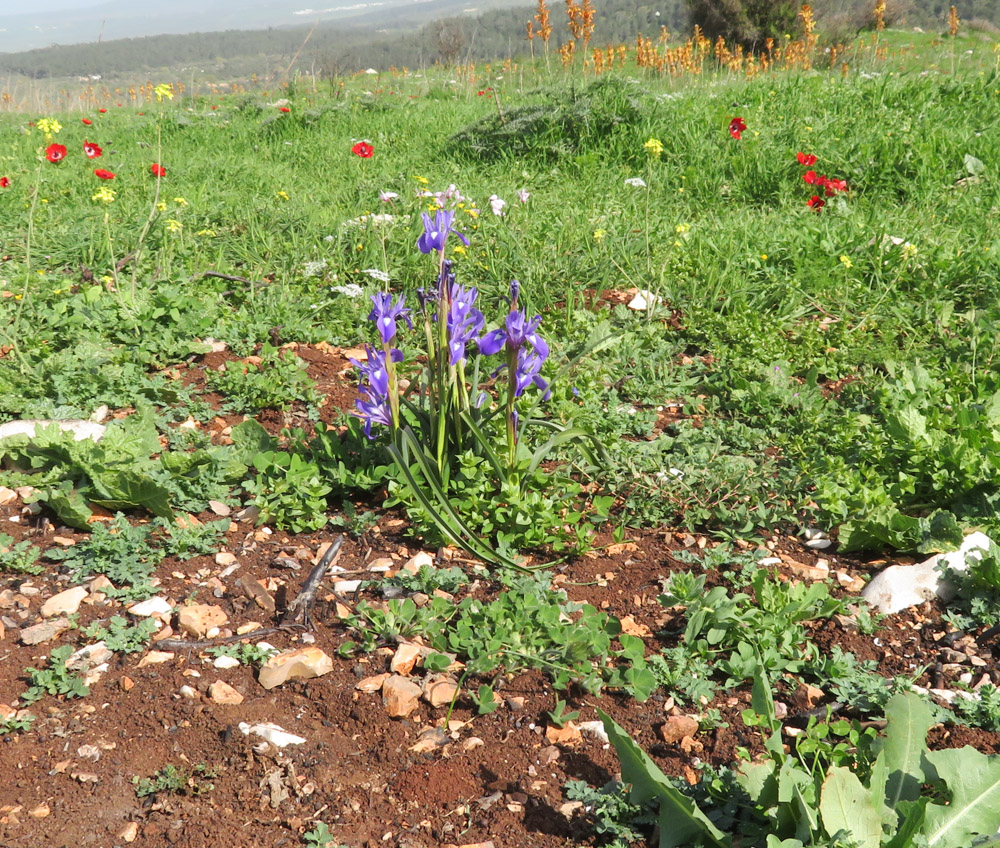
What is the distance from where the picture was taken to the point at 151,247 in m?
4.83

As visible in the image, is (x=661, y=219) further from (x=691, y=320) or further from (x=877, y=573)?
(x=877, y=573)

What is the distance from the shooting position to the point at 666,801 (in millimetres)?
1579

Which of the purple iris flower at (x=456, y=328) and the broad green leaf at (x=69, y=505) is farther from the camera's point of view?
the broad green leaf at (x=69, y=505)

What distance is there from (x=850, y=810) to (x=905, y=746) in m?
0.28

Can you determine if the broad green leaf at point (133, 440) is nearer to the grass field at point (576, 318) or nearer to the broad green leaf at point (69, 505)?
the grass field at point (576, 318)

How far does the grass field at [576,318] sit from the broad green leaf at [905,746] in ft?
2.09

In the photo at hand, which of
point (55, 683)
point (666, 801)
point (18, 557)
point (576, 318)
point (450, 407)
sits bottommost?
point (666, 801)

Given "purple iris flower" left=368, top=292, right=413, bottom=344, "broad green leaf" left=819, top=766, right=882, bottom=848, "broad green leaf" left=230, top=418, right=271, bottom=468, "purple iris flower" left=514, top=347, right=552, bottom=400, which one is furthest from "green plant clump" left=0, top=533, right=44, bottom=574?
"broad green leaf" left=819, top=766, right=882, bottom=848

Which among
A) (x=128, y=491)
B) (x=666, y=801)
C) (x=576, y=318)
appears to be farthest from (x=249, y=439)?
(x=666, y=801)

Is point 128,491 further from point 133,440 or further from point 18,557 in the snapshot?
point 18,557

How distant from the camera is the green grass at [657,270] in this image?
2902mm

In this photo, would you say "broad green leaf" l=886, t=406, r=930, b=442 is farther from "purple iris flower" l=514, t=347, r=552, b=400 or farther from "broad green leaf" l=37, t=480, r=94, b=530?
"broad green leaf" l=37, t=480, r=94, b=530

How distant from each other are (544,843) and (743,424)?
1999mm

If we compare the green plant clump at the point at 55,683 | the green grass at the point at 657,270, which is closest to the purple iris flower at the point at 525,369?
the green grass at the point at 657,270
